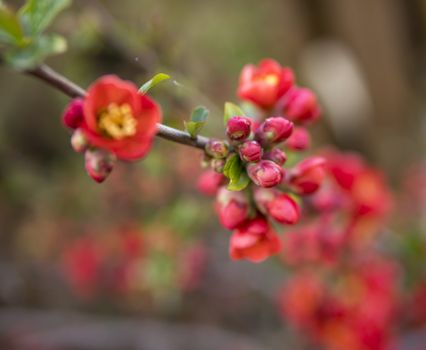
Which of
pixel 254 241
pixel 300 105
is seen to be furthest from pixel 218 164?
pixel 300 105

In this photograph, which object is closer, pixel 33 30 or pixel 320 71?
pixel 33 30

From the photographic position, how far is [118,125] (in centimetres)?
57

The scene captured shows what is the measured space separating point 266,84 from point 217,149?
20 cm

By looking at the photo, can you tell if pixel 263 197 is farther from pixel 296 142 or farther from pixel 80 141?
pixel 80 141

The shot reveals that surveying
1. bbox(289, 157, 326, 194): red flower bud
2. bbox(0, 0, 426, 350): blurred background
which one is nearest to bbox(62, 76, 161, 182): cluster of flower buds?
bbox(289, 157, 326, 194): red flower bud

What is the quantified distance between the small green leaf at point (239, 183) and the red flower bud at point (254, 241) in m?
0.08

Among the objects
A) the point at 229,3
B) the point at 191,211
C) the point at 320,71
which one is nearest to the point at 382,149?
the point at 320,71

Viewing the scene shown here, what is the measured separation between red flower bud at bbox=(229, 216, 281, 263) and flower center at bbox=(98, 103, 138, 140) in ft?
0.71

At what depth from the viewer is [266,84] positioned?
78cm

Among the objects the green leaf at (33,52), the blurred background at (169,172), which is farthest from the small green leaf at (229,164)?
the blurred background at (169,172)

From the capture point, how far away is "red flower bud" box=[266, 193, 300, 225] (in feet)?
2.17

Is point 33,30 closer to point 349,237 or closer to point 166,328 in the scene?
point 349,237

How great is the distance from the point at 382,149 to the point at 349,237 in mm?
2099

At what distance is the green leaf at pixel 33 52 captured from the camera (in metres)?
0.61
